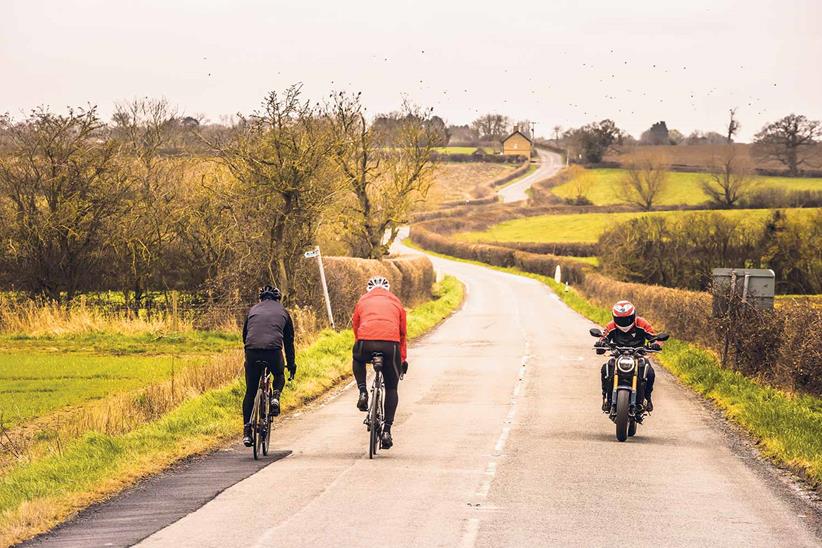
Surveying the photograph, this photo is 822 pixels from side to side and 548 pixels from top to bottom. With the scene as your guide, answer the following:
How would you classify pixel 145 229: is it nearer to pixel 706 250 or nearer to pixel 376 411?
pixel 376 411

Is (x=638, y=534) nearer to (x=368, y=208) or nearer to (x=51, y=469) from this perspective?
(x=51, y=469)

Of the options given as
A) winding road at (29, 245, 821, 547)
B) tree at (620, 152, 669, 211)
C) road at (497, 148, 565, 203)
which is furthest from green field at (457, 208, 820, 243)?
winding road at (29, 245, 821, 547)

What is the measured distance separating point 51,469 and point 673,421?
390 inches

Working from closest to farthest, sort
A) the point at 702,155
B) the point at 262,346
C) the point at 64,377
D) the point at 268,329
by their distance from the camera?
1. the point at 262,346
2. the point at 268,329
3. the point at 64,377
4. the point at 702,155

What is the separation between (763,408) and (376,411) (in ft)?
23.7

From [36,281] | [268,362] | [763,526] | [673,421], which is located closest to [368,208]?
[36,281]

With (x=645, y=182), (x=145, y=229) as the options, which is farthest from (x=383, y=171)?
(x=645, y=182)

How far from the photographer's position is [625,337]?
53.4ft

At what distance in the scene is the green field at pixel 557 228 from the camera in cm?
10525

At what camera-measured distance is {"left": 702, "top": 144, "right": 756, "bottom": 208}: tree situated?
11206cm

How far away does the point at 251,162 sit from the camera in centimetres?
3075

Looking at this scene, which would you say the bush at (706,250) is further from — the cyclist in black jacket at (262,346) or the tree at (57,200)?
the cyclist in black jacket at (262,346)

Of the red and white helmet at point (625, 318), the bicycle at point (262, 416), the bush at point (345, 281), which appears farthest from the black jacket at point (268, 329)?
the bush at point (345, 281)

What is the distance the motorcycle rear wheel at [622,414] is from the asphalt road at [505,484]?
0.49 ft
